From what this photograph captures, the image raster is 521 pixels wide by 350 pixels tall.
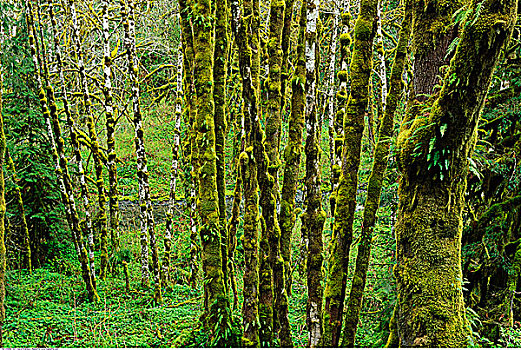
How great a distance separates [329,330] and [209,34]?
337 cm

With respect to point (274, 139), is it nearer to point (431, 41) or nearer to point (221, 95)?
point (221, 95)

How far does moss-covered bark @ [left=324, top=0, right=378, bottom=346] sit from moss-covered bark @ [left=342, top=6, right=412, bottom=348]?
5.7 inches

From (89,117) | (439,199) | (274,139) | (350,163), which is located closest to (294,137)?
(274,139)

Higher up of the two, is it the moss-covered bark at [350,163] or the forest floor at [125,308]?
the moss-covered bark at [350,163]

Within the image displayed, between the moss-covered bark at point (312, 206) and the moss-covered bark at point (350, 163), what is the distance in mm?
234

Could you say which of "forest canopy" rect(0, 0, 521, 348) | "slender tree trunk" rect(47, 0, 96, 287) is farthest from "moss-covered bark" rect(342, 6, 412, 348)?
"slender tree trunk" rect(47, 0, 96, 287)

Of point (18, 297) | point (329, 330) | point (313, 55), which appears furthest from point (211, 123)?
point (18, 297)

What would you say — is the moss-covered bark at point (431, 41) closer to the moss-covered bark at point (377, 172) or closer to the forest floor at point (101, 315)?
the moss-covered bark at point (377, 172)

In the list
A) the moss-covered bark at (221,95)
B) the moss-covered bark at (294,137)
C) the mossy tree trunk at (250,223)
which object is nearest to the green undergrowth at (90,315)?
the mossy tree trunk at (250,223)

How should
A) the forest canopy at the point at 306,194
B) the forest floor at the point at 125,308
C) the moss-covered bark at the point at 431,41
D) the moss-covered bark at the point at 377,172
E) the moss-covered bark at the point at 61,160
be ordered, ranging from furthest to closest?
the moss-covered bark at the point at 61,160, the forest floor at the point at 125,308, the moss-covered bark at the point at 377,172, the moss-covered bark at the point at 431,41, the forest canopy at the point at 306,194

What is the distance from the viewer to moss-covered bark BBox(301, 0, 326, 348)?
4.52 m

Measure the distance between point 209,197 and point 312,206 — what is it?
1191mm

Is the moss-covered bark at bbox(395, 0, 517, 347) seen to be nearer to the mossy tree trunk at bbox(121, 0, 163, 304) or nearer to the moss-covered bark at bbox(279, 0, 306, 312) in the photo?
the moss-covered bark at bbox(279, 0, 306, 312)

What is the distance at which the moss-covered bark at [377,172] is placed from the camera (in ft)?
13.1
